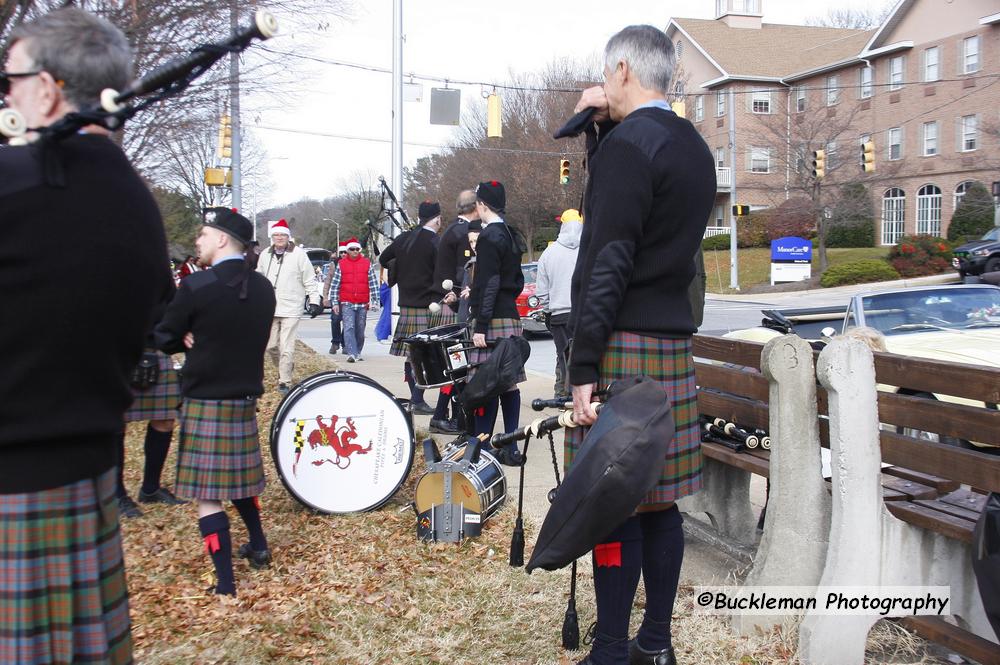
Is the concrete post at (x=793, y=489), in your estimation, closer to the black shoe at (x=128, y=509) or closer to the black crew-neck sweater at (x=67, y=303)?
the black crew-neck sweater at (x=67, y=303)

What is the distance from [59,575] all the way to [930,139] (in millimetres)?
45852

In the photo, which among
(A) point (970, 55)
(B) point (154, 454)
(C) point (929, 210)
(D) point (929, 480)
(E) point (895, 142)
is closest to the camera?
(D) point (929, 480)

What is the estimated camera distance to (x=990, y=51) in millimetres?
37500

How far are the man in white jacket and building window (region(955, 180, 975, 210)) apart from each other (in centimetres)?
3399

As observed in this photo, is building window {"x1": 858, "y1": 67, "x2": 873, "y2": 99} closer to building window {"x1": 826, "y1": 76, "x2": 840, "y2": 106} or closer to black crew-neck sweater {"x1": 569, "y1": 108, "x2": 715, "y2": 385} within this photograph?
building window {"x1": 826, "y1": 76, "x2": 840, "y2": 106}

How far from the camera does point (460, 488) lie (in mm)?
5254

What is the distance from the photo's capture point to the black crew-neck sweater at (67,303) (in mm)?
1850

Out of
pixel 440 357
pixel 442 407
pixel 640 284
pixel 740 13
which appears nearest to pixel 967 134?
pixel 740 13

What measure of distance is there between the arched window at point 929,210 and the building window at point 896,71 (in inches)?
200

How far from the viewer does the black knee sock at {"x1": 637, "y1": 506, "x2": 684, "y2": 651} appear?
3.33 m

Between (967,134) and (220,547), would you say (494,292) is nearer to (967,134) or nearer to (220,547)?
(220,547)

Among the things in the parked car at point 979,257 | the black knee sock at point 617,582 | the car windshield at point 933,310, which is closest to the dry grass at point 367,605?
the black knee sock at point 617,582

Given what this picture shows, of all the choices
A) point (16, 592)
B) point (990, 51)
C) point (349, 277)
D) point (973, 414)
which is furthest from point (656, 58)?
point (990, 51)

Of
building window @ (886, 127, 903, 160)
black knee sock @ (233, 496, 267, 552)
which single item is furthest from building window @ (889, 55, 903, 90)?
black knee sock @ (233, 496, 267, 552)
